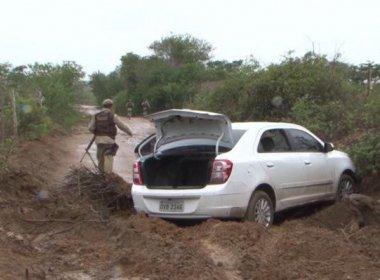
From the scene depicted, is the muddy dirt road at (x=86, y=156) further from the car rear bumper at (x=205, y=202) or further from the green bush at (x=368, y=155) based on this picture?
the car rear bumper at (x=205, y=202)

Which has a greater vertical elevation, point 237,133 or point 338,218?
point 237,133

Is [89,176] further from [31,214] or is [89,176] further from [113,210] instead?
[31,214]

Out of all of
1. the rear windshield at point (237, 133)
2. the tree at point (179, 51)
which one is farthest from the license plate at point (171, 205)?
the tree at point (179, 51)

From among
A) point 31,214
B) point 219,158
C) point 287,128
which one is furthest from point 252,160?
point 31,214

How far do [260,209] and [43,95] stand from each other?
2170 cm

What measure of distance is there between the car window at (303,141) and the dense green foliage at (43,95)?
10.5 meters

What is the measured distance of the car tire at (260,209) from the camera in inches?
325

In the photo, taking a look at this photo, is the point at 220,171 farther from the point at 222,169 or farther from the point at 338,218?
the point at 338,218

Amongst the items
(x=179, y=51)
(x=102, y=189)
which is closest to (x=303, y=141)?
(x=102, y=189)

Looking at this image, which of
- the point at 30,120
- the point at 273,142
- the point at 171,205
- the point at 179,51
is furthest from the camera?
the point at 179,51

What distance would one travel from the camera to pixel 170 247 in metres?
6.79

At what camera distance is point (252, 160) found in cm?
840

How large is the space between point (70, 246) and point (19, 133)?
12721 millimetres

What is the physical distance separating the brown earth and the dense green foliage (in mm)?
9956
